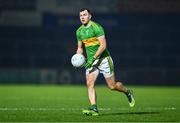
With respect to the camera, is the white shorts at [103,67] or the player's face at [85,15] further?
the white shorts at [103,67]

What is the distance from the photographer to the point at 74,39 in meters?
31.3

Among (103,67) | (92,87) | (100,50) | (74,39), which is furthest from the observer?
(74,39)

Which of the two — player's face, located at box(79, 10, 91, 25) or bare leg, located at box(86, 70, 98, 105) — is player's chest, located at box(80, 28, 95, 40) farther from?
bare leg, located at box(86, 70, 98, 105)

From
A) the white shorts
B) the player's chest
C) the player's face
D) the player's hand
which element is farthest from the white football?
the player's face

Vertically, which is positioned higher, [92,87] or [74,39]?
[92,87]

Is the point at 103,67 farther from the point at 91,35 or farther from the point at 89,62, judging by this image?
the point at 91,35

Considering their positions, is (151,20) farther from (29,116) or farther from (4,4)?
(29,116)

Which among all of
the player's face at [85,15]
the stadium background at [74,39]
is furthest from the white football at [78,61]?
the stadium background at [74,39]

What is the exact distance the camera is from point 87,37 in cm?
1193

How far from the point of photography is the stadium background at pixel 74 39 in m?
30.6

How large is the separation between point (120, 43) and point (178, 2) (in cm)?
315

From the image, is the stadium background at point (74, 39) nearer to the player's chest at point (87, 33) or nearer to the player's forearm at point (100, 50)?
the player's chest at point (87, 33)

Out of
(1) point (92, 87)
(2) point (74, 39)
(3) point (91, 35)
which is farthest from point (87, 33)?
(2) point (74, 39)

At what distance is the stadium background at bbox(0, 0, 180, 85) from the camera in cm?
3058
